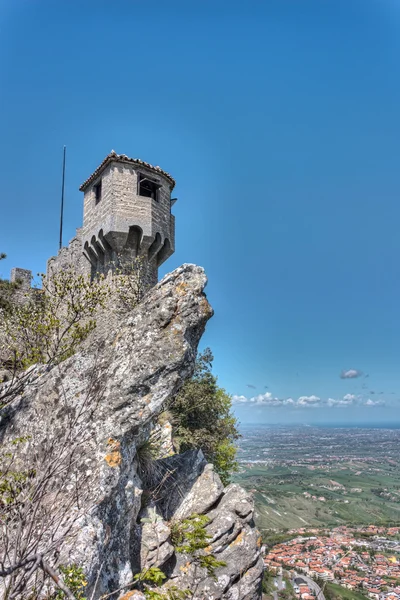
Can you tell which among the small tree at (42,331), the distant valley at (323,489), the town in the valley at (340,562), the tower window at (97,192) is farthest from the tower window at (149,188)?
the distant valley at (323,489)

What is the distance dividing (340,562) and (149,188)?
205ft

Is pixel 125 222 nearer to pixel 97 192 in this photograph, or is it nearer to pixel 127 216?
pixel 127 216

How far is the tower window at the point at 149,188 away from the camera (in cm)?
1851

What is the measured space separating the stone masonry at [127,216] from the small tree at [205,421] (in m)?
6.49

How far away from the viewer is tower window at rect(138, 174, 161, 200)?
1851 centimetres

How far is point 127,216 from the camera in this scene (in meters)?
16.9

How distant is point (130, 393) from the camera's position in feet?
24.4

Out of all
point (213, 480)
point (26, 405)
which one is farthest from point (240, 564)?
point (26, 405)

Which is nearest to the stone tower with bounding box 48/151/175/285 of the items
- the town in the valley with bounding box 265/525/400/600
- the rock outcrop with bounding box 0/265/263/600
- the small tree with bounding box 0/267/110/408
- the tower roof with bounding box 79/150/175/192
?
the tower roof with bounding box 79/150/175/192

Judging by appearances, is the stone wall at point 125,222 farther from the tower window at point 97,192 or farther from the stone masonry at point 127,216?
the tower window at point 97,192

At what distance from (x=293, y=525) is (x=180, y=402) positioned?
2968 inches

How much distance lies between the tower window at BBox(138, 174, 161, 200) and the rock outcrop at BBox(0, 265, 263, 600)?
1053 centimetres

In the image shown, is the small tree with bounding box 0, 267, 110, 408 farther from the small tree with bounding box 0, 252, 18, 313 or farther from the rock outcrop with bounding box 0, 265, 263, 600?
the small tree with bounding box 0, 252, 18, 313

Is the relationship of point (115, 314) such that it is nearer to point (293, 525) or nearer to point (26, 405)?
point (26, 405)
